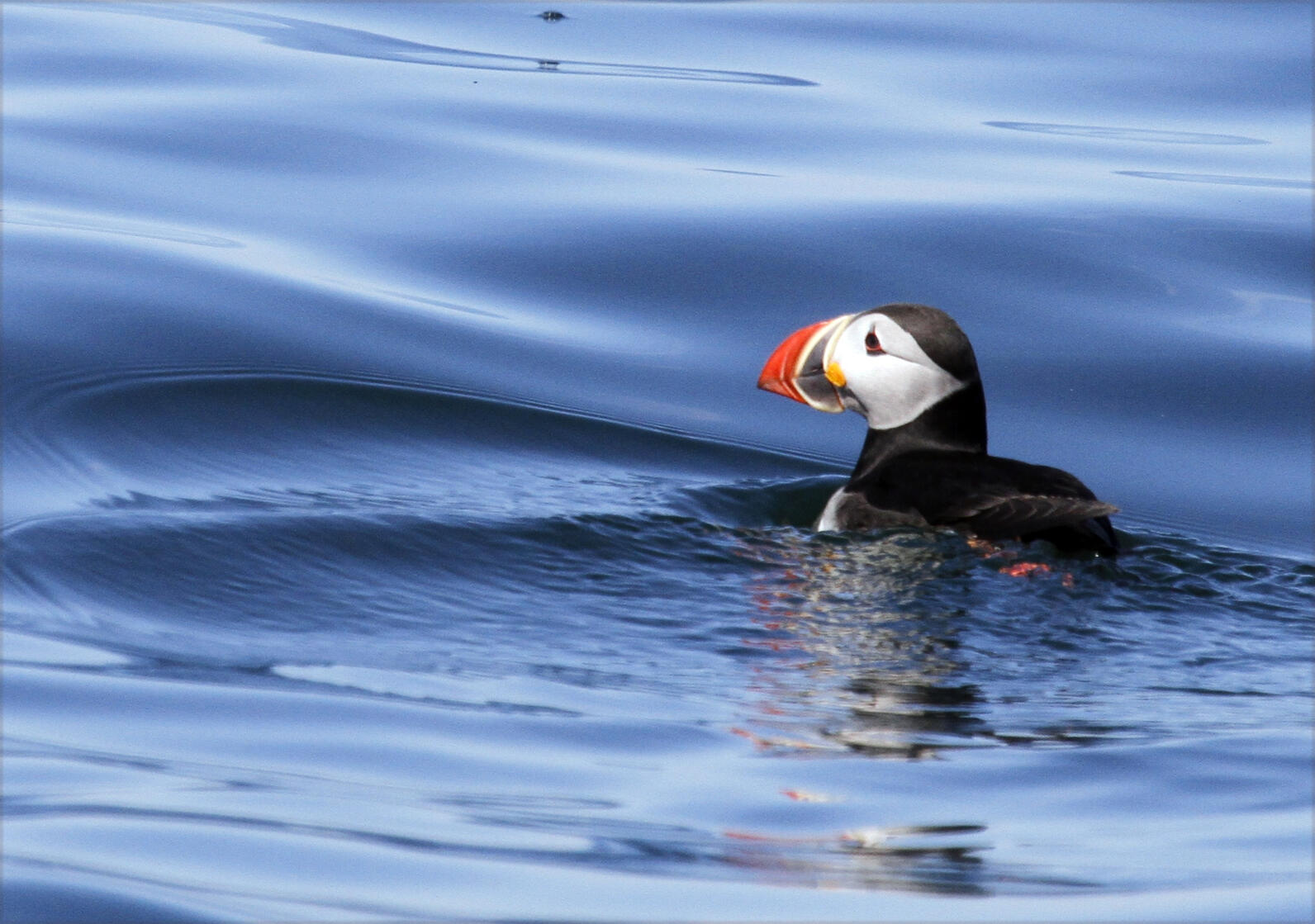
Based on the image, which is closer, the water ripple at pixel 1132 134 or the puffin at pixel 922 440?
the puffin at pixel 922 440

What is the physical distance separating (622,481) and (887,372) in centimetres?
92

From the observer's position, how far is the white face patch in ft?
17.7

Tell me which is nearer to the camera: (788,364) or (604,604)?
(604,604)

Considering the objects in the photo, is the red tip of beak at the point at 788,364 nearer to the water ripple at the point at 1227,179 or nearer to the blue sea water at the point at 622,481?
the blue sea water at the point at 622,481

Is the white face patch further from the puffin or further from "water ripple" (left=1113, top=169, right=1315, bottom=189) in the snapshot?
"water ripple" (left=1113, top=169, right=1315, bottom=189)

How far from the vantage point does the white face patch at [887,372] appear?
539 cm

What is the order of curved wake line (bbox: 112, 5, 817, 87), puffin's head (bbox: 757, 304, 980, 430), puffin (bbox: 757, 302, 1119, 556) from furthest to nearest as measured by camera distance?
curved wake line (bbox: 112, 5, 817, 87) → puffin's head (bbox: 757, 304, 980, 430) → puffin (bbox: 757, 302, 1119, 556)

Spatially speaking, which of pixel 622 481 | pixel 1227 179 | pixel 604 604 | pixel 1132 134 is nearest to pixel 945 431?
pixel 622 481

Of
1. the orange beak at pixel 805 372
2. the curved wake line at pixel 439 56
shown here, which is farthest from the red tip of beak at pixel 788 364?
the curved wake line at pixel 439 56

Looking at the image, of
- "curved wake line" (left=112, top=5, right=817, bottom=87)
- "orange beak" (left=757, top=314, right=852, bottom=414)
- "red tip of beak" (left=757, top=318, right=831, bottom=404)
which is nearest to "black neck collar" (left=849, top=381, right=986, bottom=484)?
"orange beak" (left=757, top=314, right=852, bottom=414)

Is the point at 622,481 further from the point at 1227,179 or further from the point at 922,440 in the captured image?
the point at 1227,179

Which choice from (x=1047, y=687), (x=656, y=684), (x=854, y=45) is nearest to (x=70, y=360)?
(x=656, y=684)

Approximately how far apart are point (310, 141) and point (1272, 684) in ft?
21.8

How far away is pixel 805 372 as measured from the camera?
221 inches
